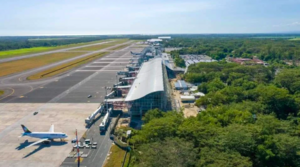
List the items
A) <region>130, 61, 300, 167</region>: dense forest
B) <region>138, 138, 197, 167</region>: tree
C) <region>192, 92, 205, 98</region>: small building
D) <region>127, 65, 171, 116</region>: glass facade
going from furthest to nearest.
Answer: <region>192, 92, 205, 98</region>: small building
<region>127, 65, 171, 116</region>: glass facade
<region>130, 61, 300, 167</region>: dense forest
<region>138, 138, 197, 167</region>: tree

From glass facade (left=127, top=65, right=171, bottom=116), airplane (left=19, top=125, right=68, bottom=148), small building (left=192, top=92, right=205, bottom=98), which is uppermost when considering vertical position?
glass facade (left=127, top=65, right=171, bottom=116)

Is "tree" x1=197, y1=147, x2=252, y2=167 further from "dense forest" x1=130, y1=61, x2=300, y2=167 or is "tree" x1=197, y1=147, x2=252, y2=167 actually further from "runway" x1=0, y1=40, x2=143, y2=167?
"runway" x1=0, y1=40, x2=143, y2=167

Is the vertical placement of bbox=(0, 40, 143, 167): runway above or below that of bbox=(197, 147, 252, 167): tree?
below

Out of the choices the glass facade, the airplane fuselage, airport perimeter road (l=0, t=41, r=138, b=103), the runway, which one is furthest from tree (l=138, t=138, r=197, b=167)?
airport perimeter road (l=0, t=41, r=138, b=103)

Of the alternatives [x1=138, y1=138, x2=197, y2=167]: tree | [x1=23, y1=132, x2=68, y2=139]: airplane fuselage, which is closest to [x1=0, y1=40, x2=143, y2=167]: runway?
[x1=23, y1=132, x2=68, y2=139]: airplane fuselage

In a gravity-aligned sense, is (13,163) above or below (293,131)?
below

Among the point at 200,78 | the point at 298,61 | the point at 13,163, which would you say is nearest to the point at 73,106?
the point at 13,163

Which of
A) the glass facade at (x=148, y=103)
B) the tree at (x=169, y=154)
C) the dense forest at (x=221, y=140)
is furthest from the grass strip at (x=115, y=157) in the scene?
the glass facade at (x=148, y=103)

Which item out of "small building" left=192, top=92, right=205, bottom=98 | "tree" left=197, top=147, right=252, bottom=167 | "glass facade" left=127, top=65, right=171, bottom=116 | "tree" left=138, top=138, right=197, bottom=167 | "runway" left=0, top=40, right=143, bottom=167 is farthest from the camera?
"small building" left=192, top=92, right=205, bottom=98

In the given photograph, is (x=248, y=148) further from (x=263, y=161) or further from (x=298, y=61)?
(x=298, y=61)

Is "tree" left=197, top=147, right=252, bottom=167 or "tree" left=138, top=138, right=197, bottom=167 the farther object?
"tree" left=138, top=138, right=197, bottom=167
